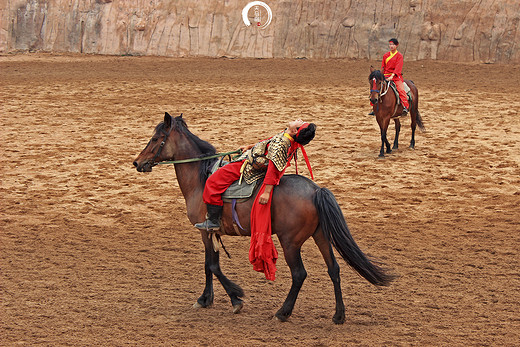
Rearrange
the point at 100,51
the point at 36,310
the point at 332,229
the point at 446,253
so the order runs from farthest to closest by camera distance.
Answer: the point at 100,51
the point at 446,253
the point at 36,310
the point at 332,229

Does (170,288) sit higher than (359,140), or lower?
lower

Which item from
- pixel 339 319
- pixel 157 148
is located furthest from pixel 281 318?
pixel 157 148

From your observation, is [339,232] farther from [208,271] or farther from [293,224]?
[208,271]

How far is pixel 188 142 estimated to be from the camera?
260 inches

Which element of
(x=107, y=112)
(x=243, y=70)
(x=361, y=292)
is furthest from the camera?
(x=243, y=70)

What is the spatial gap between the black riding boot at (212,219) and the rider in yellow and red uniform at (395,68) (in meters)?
8.31

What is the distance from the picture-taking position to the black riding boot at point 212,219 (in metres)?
6.27

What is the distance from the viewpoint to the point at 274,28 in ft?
85.1

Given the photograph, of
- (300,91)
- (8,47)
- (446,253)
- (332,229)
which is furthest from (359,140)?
(8,47)

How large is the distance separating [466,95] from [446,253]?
11.4 m

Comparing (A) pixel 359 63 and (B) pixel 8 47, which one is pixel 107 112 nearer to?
(A) pixel 359 63

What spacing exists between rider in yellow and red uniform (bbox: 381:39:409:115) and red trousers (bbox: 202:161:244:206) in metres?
8.16

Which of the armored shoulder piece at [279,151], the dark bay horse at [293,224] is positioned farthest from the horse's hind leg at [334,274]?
the armored shoulder piece at [279,151]

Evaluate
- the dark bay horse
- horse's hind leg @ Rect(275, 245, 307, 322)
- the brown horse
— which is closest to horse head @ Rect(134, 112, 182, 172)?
the dark bay horse
